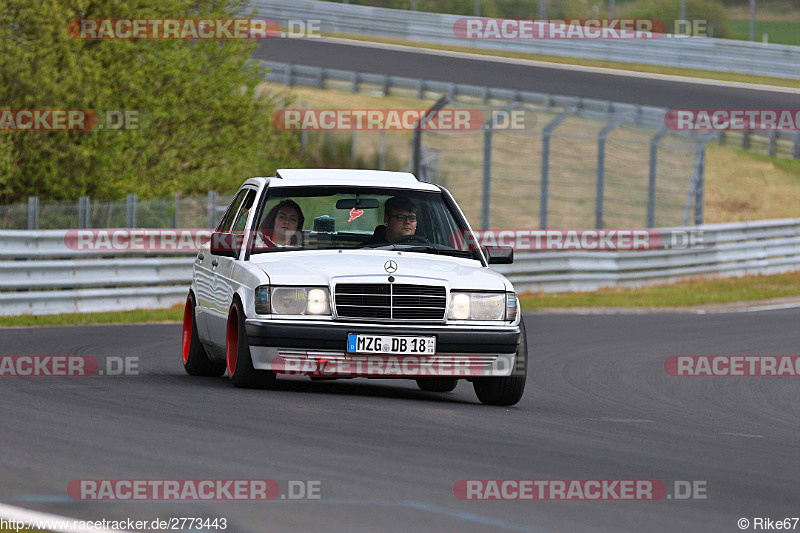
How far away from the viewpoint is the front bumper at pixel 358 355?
10094 mm

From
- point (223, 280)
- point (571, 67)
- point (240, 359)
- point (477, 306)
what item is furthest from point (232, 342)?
point (571, 67)

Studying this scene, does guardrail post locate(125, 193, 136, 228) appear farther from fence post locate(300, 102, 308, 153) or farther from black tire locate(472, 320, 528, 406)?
fence post locate(300, 102, 308, 153)

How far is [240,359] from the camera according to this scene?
412 inches

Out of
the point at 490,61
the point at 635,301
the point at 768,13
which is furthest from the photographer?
the point at 768,13

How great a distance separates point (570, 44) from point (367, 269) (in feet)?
130

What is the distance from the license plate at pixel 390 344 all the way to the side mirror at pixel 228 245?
152cm

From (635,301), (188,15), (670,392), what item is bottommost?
(635,301)

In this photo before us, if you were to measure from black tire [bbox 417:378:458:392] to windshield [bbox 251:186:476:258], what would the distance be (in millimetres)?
1226

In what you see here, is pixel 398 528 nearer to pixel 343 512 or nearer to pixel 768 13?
pixel 343 512

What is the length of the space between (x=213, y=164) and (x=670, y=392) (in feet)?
54.9

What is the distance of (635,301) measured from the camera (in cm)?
2525

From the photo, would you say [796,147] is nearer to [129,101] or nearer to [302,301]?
[129,101]

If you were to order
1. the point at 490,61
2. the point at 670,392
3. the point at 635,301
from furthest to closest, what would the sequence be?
the point at 490,61 < the point at 635,301 < the point at 670,392

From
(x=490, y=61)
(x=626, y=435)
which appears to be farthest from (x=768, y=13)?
(x=626, y=435)
